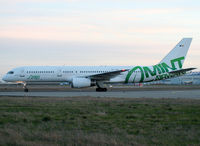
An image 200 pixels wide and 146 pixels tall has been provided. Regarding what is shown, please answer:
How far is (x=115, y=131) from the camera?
9.65 meters

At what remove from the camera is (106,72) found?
124 feet

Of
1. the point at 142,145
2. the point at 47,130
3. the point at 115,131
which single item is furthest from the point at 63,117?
the point at 142,145

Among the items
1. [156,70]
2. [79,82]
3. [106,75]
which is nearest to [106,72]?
[106,75]

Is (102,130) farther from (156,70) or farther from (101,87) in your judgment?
(156,70)

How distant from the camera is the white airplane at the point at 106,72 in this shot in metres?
38.3

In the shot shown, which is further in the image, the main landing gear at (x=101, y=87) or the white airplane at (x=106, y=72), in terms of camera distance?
the white airplane at (x=106, y=72)

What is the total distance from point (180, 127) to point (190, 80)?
379 feet

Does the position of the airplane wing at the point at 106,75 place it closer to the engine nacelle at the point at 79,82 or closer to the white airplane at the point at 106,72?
the white airplane at the point at 106,72

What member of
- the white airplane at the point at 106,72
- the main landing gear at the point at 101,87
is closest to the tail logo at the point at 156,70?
the white airplane at the point at 106,72

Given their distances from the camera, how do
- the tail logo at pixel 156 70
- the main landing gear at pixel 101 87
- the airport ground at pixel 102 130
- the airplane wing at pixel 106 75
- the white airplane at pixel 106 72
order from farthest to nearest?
1. the tail logo at pixel 156 70
2. the white airplane at pixel 106 72
3. the main landing gear at pixel 101 87
4. the airplane wing at pixel 106 75
5. the airport ground at pixel 102 130

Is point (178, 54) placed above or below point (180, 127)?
above

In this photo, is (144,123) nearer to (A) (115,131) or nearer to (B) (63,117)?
(A) (115,131)

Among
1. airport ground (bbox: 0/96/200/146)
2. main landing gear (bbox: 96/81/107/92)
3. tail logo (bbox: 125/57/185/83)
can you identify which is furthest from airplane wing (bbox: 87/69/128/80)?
airport ground (bbox: 0/96/200/146)

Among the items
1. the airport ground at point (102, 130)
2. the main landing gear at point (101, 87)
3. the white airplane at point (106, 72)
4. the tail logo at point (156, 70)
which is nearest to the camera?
the airport ground at point (102, 130)
